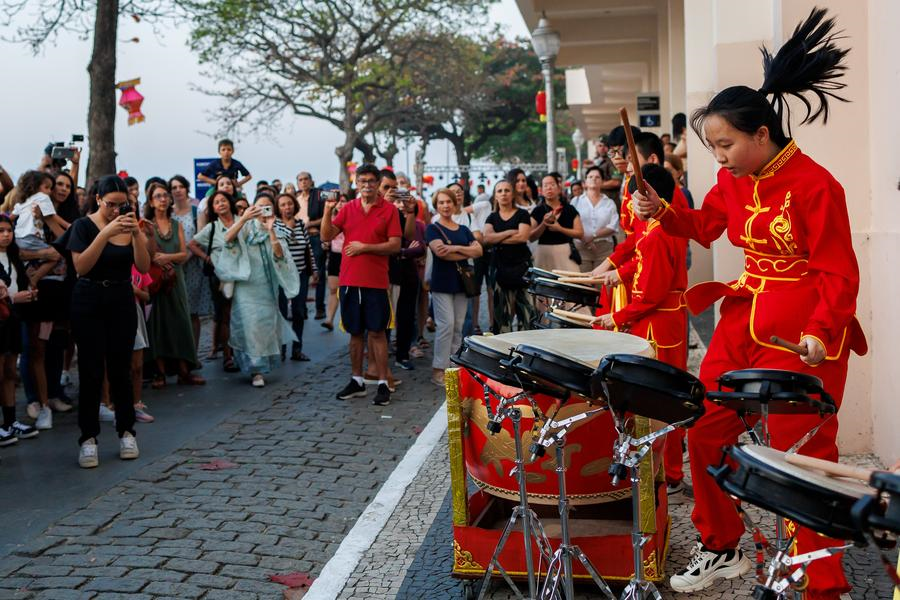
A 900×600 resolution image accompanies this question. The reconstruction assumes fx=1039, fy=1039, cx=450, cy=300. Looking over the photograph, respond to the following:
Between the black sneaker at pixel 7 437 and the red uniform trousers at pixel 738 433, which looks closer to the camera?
the red uniform trousers at pixel 738 433

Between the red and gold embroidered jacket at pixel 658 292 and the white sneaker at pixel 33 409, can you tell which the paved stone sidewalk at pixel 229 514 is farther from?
the red and gold embroidered jacket at pixel 658 292

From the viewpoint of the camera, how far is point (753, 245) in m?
4.18

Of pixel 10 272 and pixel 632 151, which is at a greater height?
pixel 632 151

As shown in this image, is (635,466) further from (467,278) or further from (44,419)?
(467,278)

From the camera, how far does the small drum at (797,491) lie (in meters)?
2.24

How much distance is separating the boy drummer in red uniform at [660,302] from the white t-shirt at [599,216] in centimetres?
637

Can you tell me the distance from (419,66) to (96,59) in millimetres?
22214

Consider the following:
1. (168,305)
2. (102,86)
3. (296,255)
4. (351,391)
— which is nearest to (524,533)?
(351,391)

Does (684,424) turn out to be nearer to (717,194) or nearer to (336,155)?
(717,194)

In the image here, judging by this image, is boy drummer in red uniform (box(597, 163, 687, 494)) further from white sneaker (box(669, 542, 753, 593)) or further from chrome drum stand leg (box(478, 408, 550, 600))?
chrome drum stand leg (box(478, 408, 550, 600))

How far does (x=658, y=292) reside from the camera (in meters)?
5.63

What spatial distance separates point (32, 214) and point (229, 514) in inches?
162

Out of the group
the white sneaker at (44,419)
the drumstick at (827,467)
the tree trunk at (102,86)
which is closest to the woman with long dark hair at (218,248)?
the white sneaker at (44,419)

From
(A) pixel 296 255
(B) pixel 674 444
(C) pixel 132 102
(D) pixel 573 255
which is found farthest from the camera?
(C) pixel 132 102
